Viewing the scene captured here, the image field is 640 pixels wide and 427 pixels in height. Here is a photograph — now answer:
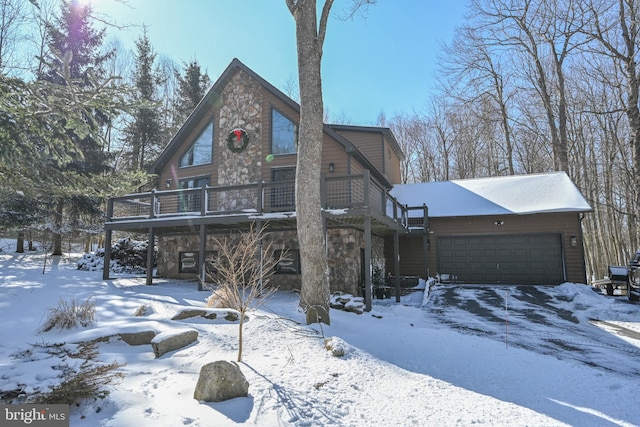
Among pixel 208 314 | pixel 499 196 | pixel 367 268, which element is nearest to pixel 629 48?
pixel 499 196

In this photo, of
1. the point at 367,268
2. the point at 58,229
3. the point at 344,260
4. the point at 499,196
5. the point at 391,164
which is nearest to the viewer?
the point at 367,268

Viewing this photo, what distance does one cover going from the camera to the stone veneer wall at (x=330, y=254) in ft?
35.8

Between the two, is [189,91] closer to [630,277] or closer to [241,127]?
[241,127]

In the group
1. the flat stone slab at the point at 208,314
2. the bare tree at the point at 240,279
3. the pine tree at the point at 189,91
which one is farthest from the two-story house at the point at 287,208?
the pine tree at the point at 189,91

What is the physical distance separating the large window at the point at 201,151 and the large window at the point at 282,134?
2.84 meters

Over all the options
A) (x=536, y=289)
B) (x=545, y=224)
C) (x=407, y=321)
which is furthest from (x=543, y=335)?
(x=545, y=224)

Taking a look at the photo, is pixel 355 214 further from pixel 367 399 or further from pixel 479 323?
pixel 367 399

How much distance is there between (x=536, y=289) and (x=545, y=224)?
2.99 metres

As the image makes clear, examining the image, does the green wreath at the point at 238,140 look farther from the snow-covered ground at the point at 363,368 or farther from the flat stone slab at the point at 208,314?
the flat stone slab at the point at 208,314

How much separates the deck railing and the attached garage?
2.31 meters

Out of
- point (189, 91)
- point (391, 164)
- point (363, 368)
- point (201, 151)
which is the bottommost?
point (363, 368)

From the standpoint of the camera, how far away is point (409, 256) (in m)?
16.5

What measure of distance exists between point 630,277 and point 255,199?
41.2 feet

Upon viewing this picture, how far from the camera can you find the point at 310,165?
679 centimetres
